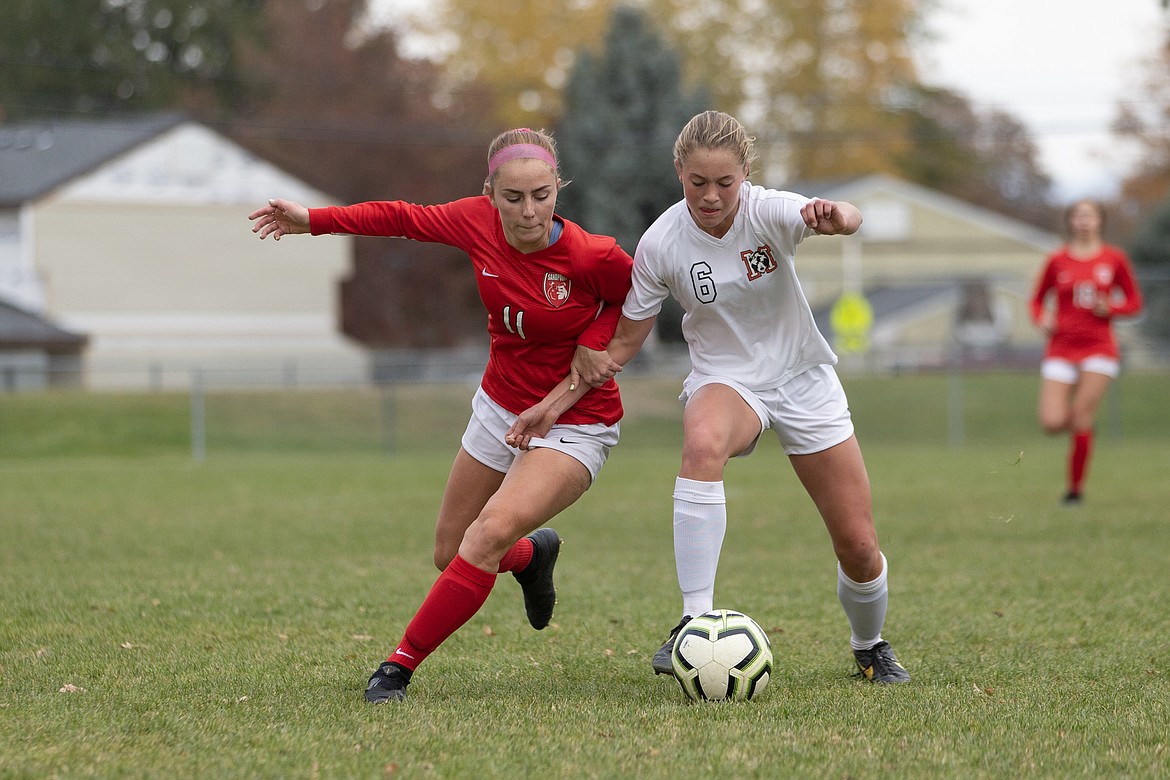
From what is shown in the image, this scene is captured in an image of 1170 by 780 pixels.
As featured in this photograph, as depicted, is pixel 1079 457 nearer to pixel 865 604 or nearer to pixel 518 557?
pixel 865 604

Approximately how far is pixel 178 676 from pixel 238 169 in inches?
1346

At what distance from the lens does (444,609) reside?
16.3 ft

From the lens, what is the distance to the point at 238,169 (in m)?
38.0

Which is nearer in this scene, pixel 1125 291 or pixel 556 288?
pixel 556 288

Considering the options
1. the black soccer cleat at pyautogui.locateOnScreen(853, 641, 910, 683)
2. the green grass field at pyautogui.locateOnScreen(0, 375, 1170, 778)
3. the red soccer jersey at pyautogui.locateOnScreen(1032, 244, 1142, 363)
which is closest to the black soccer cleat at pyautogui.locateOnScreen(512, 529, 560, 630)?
the green grass field at pyautogui.locateOnScreen(0, 375, 1170, 778)

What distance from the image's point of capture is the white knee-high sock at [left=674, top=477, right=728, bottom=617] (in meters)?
5.01

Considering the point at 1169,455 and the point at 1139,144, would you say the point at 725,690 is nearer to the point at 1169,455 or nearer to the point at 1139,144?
the point at 1169,455

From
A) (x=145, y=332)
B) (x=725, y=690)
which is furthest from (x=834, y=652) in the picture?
(x=145, y=332)

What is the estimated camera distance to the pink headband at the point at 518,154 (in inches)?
196

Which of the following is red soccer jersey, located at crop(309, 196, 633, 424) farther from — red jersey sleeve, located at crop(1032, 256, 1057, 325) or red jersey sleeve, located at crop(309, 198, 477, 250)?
red jersey sleeve, located at crop(1032, 256, 1057, 325)

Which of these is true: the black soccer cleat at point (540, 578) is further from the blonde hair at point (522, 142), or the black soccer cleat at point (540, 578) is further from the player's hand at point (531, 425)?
the blonde hair at point (522, 142)

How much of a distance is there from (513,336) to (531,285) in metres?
0.28

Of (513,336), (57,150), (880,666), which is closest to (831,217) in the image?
(513,336)

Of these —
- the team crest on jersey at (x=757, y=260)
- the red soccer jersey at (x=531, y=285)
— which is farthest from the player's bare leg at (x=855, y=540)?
the red soccer jersey at (x=531, y=285)
